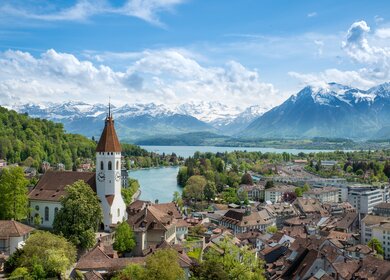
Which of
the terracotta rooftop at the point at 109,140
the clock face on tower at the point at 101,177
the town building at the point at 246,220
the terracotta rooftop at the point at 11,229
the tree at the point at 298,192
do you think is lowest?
the town building at the point at 246,220

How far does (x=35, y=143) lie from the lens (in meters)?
120

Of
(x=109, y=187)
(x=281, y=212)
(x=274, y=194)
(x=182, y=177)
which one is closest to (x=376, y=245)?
(x=281, y=212)

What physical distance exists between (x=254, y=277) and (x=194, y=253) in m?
10.5

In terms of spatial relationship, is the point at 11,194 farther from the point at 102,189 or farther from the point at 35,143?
the point at 35,143

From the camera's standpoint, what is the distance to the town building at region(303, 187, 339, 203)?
9675 centimetres

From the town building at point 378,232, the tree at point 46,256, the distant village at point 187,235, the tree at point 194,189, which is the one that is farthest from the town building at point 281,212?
the tree at point 46,256

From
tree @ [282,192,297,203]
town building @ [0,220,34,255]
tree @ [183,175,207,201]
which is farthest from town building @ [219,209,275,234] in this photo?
town building @ [0,220,34,255]

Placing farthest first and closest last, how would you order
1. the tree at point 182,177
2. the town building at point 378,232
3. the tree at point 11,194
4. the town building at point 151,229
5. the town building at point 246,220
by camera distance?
the tree at point 182,177 < the town building at point 246,220 < the town building at point 378,232 < the tree at point 11,194 < the town building at point 151,229

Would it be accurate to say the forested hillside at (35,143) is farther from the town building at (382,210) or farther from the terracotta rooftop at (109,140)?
the terracotta rooftop at (109,140)

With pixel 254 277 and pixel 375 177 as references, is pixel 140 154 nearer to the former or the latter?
pixel 375 177

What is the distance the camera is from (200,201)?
91938mm

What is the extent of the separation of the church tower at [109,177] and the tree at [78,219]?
4371 millimetres

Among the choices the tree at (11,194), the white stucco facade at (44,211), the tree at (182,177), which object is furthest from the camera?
the tree at (182,177)

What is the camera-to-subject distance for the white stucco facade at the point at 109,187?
140 feet
